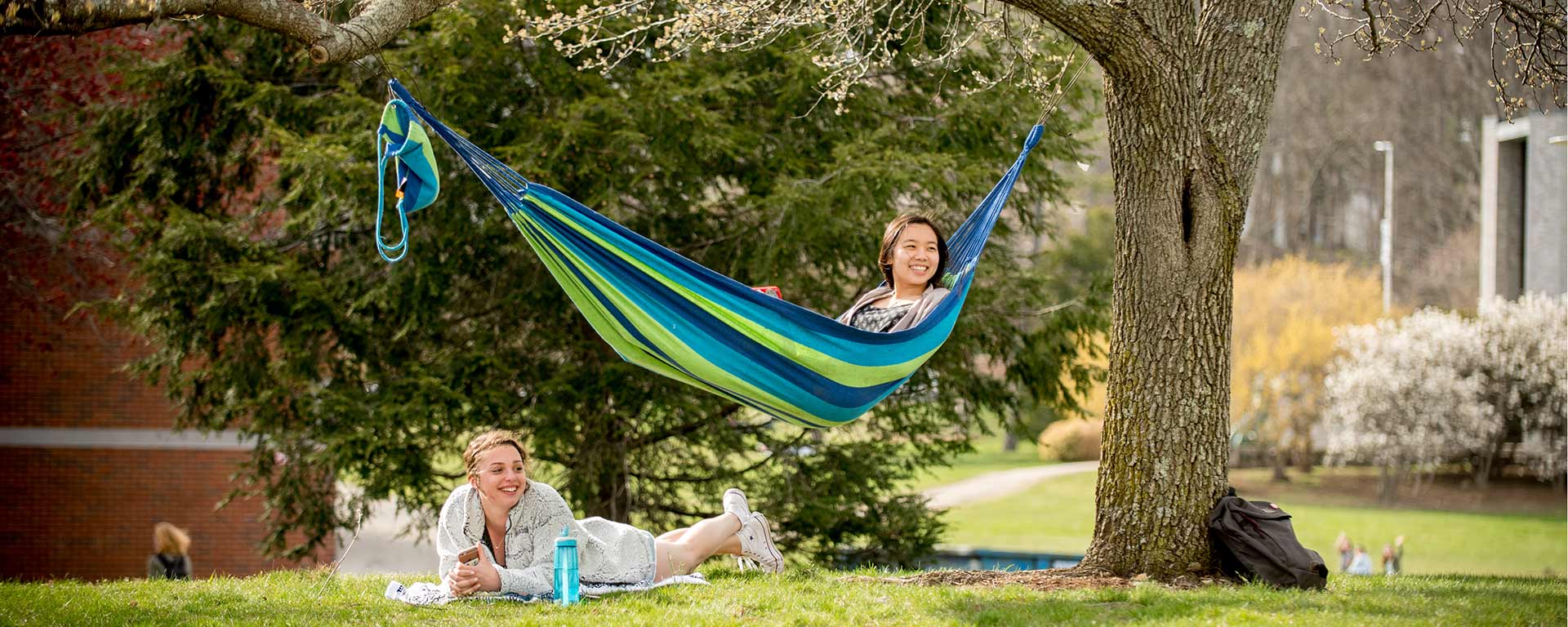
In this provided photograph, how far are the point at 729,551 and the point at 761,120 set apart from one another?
4.29m

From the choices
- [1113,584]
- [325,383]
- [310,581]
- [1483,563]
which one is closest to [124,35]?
[325,383]

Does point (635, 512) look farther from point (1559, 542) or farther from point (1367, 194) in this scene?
point (1367, 194)

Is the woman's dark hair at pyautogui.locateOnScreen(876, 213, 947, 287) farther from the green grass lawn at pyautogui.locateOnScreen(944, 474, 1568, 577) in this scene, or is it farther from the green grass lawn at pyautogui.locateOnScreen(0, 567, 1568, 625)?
the green grass lawn at pyautogui.locateOnScreen(944, 474, 1568, 577)

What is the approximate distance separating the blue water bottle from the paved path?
804 inches

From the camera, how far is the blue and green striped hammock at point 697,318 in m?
4.04

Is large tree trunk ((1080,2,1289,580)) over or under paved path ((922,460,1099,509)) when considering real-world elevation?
over

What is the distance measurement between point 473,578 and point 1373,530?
2060 centimetres

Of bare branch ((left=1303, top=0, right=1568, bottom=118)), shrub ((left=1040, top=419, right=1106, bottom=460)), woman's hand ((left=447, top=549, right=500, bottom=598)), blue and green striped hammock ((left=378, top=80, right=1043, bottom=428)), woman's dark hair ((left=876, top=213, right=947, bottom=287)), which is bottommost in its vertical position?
shrub ((left=1040, top=419, right=1106, bottom=460))

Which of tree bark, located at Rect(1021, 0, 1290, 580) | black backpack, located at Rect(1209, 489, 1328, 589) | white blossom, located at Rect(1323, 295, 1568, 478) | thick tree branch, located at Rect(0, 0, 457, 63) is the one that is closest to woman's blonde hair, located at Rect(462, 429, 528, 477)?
thick tree branch, located at Rect(0, 0, 457, 63)

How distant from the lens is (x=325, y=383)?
8875 millimetres

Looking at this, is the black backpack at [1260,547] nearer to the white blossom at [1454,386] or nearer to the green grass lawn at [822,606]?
the green grass lawn at [822,606]

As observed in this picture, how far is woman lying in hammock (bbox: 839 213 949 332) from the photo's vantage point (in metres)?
4.49

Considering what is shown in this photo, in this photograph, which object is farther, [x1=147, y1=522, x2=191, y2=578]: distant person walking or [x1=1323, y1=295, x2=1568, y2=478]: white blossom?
[x1=1323, y1=295, x2=1568, y2=478]: white blossom

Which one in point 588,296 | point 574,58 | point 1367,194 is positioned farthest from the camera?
point 1367,194
